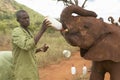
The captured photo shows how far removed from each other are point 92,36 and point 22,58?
863 mm

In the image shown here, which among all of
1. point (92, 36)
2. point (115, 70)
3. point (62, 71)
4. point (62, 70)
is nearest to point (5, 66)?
point (92, 36)

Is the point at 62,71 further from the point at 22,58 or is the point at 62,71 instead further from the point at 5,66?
the point at 22,58

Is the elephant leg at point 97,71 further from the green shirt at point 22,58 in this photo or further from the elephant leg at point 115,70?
the green shirt at point 22,58

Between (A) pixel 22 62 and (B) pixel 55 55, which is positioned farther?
(B) pixel 55 55

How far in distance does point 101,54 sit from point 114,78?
406mm

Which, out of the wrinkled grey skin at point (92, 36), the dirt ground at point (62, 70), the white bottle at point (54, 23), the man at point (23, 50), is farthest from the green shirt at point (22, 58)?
the dirt ground at point (62, 70)

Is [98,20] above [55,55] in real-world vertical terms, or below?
above

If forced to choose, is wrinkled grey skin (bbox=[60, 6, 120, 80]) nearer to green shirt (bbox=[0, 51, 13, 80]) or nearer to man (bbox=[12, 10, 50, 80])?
man (bbox=[12, 10, 50, 80])

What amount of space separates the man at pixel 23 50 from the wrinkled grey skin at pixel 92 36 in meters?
0.41

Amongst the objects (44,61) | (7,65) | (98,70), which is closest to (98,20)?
(98,70)

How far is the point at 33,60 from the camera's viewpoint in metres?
5.00

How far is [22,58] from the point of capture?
16.1 feet

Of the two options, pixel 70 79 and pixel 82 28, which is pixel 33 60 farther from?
pixel 70 79

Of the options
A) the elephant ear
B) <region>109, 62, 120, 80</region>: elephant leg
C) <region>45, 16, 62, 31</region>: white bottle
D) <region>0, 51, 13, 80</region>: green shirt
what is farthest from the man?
<region>109, 62, 120, 80</region>: elephant leg
